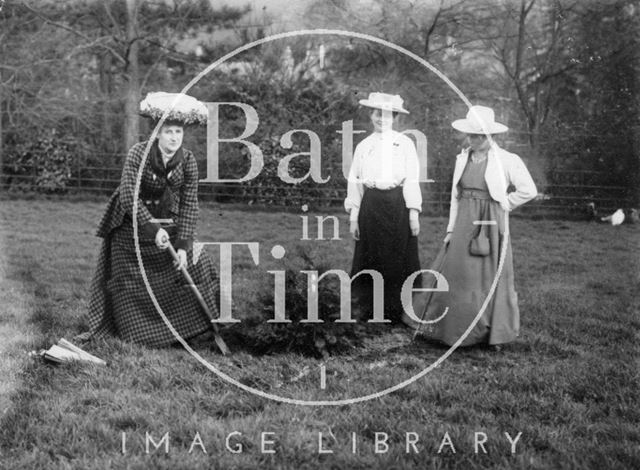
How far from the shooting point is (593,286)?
604 cm

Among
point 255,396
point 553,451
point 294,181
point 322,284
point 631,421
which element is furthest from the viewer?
point 294,181

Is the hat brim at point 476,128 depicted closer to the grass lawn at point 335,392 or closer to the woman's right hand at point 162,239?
the grass lawn at point 335,392

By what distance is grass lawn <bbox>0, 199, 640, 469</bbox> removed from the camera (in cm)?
325

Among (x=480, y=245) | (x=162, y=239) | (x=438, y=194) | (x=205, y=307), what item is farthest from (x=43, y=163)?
(x=480, y=245)

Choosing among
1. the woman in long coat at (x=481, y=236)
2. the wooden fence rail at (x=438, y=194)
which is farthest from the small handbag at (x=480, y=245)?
the wooden fence rail at (x=438, y=194)

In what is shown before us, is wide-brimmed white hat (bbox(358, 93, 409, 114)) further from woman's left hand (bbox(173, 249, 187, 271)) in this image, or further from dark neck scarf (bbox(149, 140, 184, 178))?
woman's left hand (bbox(173, 249, 187, 271))

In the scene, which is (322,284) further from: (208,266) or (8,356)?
(8,356)

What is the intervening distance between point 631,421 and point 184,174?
10.3ft

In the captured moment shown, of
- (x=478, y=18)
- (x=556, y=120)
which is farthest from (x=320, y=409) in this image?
(x=556, y=120)

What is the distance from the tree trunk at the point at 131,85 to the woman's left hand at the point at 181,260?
6.84 feet

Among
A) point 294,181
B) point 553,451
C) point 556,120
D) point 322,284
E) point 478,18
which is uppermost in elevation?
point 478,18

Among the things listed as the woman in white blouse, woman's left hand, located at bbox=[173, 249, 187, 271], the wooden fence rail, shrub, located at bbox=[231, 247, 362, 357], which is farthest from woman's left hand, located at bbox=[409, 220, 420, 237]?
woman's left hand, located at bbox=[173, 249, 187, 271]

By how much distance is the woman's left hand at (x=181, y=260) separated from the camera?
15.3ft

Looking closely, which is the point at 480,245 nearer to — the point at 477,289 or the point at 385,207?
the point at 477,289
